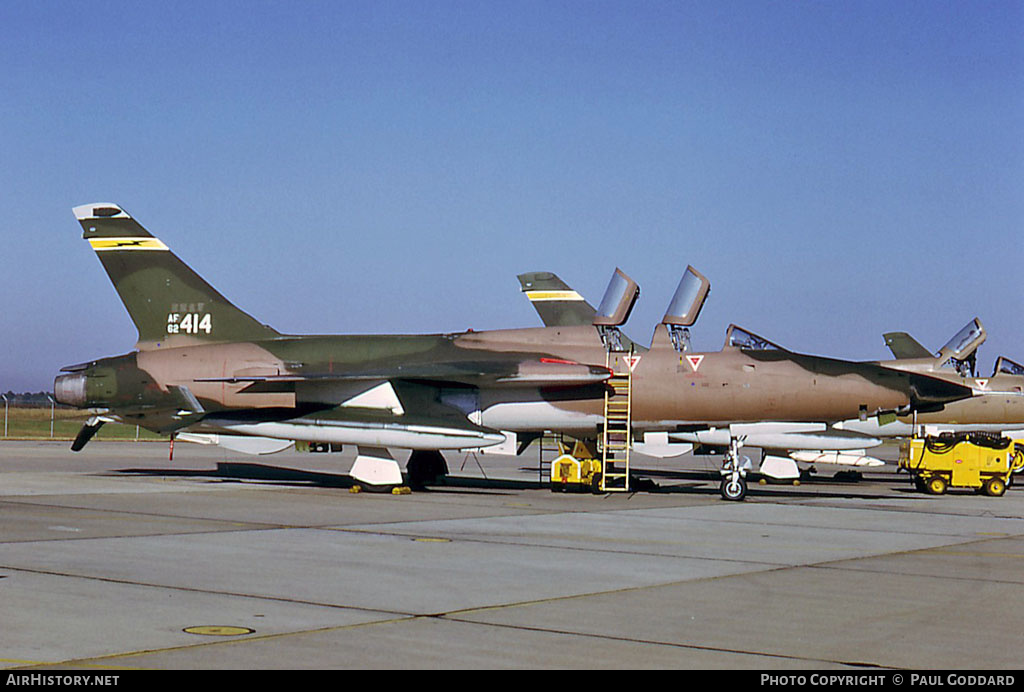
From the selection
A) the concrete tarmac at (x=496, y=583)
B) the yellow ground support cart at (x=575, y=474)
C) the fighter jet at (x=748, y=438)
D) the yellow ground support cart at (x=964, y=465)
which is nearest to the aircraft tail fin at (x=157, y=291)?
the concrete tarmac at (x=496, y=583)

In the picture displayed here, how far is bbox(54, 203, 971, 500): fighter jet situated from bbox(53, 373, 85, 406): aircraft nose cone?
4 cm

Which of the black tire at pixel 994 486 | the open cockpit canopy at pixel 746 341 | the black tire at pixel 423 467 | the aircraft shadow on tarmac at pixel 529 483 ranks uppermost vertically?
the open cockpit canopy at pixel 746 341

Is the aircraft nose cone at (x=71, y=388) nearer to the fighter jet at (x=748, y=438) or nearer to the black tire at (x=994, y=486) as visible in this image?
the fighter jet at (x=748, y=438)

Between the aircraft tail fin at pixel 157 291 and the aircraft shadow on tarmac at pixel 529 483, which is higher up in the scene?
the aircraft tail fin at pixel 157 291

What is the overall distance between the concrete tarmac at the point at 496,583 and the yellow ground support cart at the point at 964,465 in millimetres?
4740

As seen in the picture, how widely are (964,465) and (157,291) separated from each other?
16267mm

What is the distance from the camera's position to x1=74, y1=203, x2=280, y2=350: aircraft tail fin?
71.0 feet

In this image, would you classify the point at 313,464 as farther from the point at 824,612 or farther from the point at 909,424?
the point at 824,612

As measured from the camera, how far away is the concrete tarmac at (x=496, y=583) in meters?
6.61

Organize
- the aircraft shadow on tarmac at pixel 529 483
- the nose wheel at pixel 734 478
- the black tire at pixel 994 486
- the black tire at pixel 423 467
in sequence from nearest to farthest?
1. the nose wheel at pixel 734 478
2. the black tire at pixel 423 467
3. the aircraft shadow on tarmac at pixel 529 483
4. the black tire at pixel 994 486

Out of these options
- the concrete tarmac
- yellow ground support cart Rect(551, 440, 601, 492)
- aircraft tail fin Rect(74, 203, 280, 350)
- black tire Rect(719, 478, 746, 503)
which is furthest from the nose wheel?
aircraft tail fin Rect(74, 203, 280, 350)

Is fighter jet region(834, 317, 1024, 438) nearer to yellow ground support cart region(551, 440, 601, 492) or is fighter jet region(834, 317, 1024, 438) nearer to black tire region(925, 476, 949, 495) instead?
black tire region(925, 476, 949, 495)

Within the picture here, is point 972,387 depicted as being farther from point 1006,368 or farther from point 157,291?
point 157,291

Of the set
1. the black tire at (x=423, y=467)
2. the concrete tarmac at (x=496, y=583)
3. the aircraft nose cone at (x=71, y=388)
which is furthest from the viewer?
the black tire at (x=423, y=467)
